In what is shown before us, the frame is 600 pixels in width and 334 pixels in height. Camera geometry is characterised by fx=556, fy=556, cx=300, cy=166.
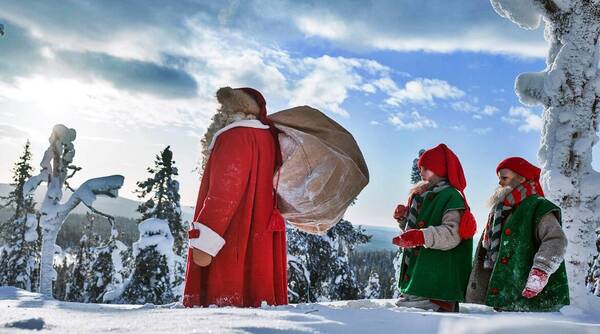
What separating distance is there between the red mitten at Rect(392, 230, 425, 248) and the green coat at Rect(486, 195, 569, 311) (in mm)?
883

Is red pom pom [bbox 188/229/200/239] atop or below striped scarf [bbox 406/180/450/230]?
below

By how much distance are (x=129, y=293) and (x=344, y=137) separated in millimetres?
19849

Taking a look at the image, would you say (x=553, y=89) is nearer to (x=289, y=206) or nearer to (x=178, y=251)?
(x=289, y=206)

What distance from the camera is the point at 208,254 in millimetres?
4148

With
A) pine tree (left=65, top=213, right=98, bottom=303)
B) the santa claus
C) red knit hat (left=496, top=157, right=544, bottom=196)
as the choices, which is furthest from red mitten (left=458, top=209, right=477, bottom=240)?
pine tree (left=65, top=213, right=98, bottom=303)

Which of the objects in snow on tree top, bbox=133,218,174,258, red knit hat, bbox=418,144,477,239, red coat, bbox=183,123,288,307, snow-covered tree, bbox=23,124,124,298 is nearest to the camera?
red coat, bbox=183,123,288,307

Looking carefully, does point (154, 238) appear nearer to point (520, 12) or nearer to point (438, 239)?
point (520, 12)

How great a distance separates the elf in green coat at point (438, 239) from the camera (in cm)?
423

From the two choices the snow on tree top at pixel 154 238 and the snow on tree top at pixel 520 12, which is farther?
the snow on tree top at pixel 154 238

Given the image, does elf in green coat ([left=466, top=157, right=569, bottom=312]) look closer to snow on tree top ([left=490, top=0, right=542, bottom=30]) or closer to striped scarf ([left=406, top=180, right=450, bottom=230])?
striped scarf ([left=406, top=180, right=450, bottom=230])

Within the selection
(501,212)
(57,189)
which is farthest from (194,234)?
(57,189)

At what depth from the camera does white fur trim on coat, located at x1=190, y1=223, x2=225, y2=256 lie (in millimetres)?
4105

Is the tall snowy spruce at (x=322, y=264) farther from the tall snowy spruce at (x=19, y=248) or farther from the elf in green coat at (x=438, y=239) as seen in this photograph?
the tall snowy spruce at (x=19, y=248)

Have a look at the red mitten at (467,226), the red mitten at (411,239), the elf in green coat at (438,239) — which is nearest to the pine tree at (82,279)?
the elf in green coat at (438,239)
